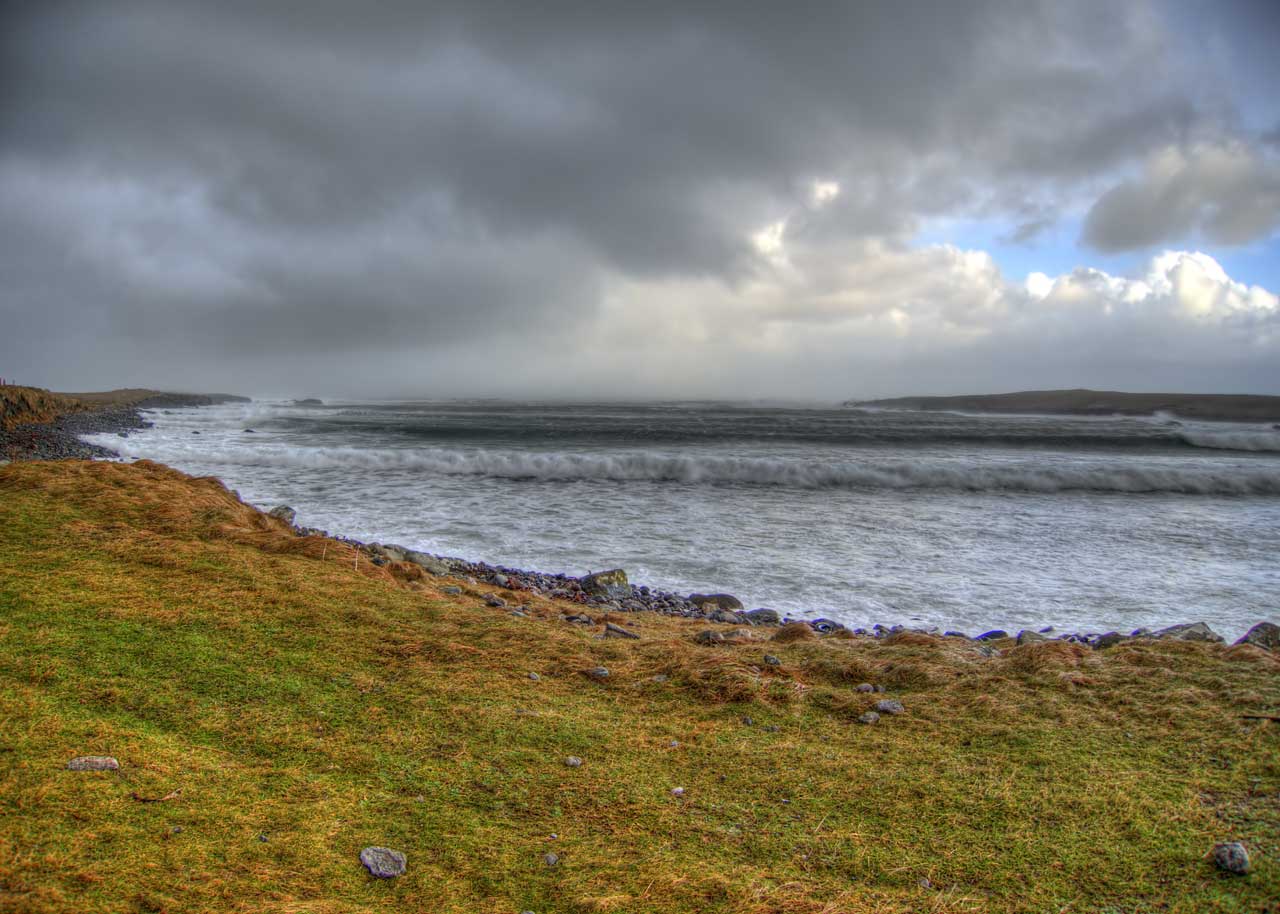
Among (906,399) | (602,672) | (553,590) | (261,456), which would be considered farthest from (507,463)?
(906,399)

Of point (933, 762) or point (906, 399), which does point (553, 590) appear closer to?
point (933, 762)

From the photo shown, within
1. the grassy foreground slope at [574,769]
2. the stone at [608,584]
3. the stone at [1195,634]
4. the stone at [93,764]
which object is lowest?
the stone at [608,584]

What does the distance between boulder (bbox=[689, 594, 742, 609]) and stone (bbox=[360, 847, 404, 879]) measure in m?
6.93

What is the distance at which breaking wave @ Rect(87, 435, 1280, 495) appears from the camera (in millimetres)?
22422

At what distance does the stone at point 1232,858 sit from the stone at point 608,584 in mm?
7388

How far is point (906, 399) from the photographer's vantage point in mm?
119250

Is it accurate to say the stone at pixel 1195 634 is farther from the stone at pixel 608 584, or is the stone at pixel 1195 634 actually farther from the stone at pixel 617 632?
the stone at pixel 608 584

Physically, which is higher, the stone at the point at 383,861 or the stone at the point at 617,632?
the stone at the point at 383,861

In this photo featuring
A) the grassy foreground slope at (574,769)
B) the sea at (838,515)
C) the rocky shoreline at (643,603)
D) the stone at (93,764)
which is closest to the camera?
the grassy foreground slope at (574,769)

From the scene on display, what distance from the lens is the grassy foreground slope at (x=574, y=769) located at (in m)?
2.54

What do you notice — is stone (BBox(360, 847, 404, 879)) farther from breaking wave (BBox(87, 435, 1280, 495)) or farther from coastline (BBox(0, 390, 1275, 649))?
breaking wave (BBox(87, 435, 1280, 495))

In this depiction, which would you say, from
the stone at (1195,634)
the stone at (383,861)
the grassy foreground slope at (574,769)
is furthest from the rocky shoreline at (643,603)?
the stone at (383,861)

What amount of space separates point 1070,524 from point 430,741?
16.8 meters

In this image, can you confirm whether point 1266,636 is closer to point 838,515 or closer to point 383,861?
point 383,861
